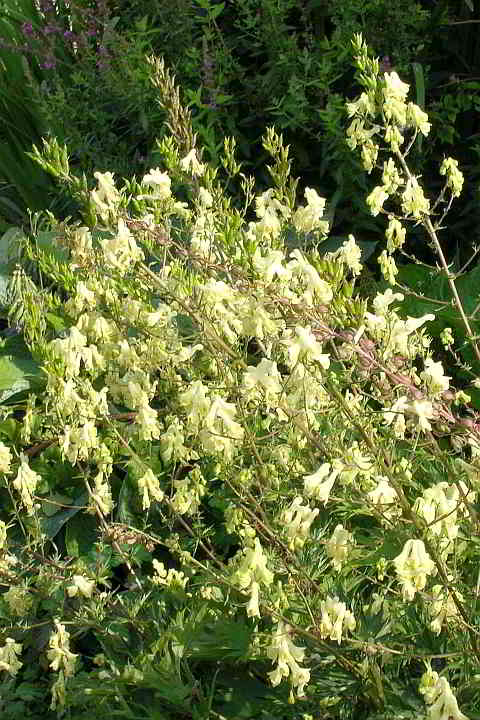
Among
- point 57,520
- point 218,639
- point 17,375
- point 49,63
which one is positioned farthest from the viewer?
point 49,63

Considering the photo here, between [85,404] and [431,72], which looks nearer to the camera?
[85,404]

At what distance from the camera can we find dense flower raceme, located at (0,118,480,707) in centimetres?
157

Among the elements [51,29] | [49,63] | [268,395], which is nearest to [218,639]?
[268,395]

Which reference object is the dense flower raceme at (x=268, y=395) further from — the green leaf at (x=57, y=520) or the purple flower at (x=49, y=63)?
the purple flower at (x=49, y=63)

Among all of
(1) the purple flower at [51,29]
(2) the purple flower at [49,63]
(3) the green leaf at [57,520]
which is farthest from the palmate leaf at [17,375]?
(1) the purple flower at [51,29]

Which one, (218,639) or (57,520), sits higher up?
(218,639)

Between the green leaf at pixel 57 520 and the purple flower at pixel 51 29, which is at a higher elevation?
the purple flower at pixel 51 29

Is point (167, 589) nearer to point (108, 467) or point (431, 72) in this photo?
point (108, 467)

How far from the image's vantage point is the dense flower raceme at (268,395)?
62.0 inches

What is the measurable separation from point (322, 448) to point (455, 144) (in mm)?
2775

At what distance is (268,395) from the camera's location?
157 cm

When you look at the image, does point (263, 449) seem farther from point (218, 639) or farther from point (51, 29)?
point (51, 29)

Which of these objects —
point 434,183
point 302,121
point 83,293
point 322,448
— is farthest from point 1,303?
point 322,448

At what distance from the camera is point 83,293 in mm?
1863
